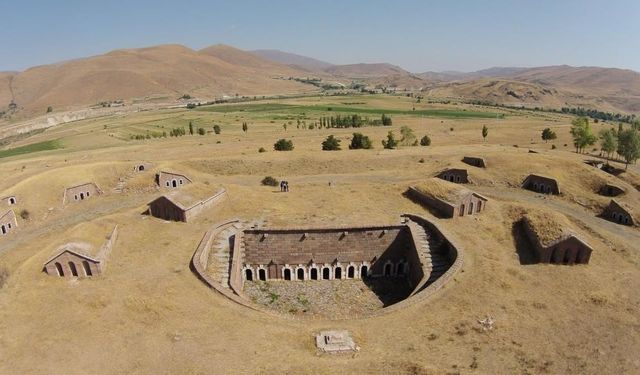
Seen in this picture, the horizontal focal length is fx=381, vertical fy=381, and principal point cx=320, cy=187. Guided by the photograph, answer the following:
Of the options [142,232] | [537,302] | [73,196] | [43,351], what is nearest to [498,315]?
[537,302]

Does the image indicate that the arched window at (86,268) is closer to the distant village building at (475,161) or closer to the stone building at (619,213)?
the distant village building at (475,161)

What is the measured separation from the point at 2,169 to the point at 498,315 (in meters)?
72.1

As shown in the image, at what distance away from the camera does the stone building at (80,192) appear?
4898cm

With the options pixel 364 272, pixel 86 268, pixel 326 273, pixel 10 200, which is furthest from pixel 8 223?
pixel 364 272

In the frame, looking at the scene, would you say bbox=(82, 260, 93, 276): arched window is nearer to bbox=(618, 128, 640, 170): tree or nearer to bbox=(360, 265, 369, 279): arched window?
bbox=(360, 265, 369, 279): arched window

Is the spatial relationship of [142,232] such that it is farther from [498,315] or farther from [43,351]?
[498,315]

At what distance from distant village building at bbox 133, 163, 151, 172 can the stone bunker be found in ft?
85.6

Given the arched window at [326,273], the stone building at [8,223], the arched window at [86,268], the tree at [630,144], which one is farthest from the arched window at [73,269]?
the tree at [630,144]

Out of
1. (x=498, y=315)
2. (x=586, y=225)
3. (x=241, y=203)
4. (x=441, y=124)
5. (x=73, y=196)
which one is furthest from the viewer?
(x=441, y=124)

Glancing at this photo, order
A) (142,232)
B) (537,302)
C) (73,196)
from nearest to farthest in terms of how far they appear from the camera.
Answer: (537,302) < (142,232) < (73,196)

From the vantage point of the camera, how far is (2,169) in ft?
198

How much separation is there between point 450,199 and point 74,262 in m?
35.3

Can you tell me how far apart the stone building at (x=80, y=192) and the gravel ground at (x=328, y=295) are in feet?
96.3

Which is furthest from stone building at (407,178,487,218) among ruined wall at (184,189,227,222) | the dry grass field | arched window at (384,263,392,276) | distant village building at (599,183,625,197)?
ruined wall at (184,189,227,222)
